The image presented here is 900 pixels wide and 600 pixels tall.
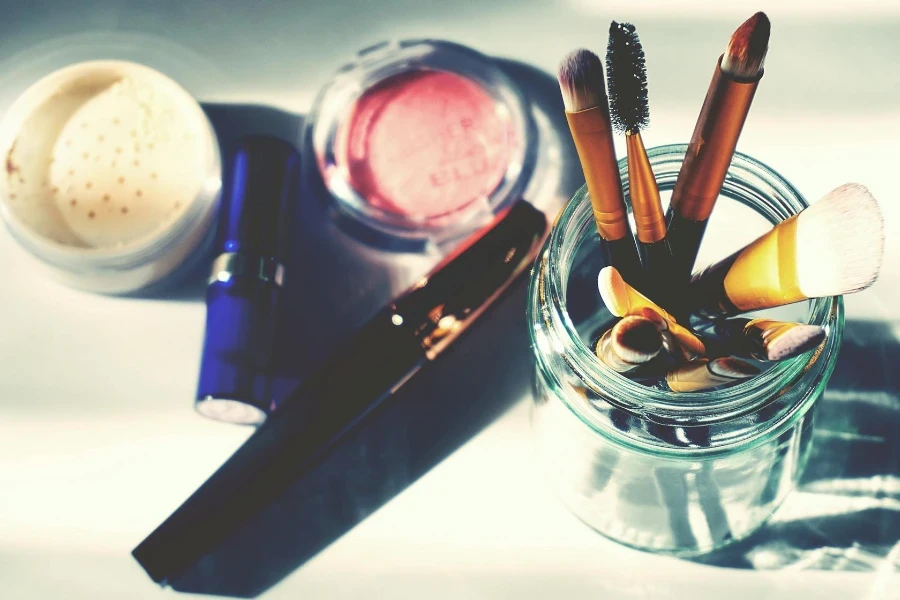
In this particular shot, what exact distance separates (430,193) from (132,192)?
19 centimetres

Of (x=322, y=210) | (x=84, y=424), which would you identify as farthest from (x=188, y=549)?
Answer: (x=322, y=210)

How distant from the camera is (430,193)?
0.58m

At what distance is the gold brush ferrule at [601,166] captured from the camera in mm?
330

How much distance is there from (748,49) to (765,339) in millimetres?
104

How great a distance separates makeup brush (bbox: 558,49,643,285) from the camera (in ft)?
1.04

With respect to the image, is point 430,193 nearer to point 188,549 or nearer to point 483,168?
point 483,168

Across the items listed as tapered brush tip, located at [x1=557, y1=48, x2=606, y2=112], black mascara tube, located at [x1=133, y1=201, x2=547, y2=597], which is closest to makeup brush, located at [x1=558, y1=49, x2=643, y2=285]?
tapered brush tip, located at [x1=557, y1=48, x2=606, y2=112]

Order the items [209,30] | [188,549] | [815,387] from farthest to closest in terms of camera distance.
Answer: [209,30] < [188,549] < [815,387]

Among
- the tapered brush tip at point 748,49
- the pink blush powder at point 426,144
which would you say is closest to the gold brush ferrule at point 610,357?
the tapered brush tip at point 748,49

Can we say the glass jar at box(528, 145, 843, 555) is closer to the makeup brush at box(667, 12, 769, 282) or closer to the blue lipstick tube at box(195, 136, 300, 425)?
the makeup brush at box(667, 12, 769, 282)

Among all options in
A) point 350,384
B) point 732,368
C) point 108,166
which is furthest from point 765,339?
point 108,166

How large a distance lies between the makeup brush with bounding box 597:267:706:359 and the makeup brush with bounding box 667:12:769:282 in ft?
0.12

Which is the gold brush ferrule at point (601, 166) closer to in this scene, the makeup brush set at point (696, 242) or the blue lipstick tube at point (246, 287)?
the makeup brush set at point (696, 242)

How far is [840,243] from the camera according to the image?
0.32 meters
